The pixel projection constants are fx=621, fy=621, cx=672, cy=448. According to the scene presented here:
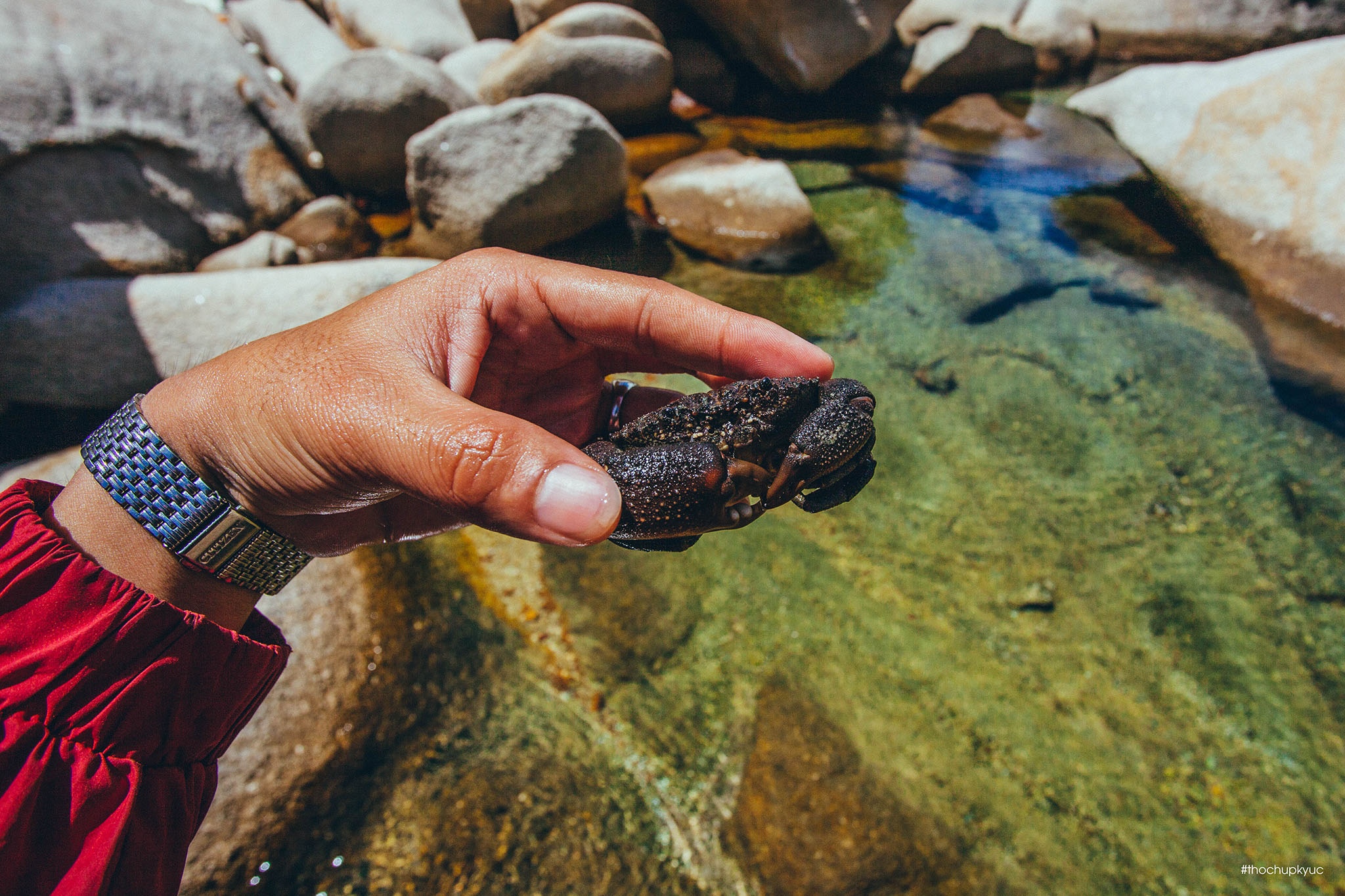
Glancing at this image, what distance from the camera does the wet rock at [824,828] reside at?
7.39 ft

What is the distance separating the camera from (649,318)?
2.13 metres

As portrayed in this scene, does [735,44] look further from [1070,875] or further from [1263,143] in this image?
[1070,875]

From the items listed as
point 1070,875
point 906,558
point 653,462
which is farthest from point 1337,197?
point 653,462

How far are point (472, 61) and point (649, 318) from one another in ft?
27.7

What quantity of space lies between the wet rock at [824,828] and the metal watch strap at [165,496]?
199 cm

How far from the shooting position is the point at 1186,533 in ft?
11.9

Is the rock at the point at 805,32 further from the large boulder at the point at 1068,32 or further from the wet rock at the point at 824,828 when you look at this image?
the wet rock at the point at 824,828

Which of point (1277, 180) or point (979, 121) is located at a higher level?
point (1277, 180)

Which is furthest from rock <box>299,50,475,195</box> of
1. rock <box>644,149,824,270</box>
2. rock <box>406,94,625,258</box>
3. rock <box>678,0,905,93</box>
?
rock <box>678,0,905,93</box>

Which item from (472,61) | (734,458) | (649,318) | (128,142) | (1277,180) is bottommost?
(1277,180)

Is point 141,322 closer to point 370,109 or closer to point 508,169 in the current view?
point 508,169

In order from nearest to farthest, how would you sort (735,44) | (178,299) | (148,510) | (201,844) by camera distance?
(148,510), (201,844), (178,299), (735,44)

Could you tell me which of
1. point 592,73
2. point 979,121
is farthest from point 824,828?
point 979,121

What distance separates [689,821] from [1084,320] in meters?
5.03
